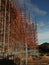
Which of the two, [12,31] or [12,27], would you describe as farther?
[12,27]

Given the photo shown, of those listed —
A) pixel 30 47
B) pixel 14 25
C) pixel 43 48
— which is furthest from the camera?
pixel 43 48

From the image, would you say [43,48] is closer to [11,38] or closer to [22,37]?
[22,37]

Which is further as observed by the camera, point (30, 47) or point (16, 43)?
point (30, 47)

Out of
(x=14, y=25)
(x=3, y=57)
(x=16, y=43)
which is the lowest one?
(x=3, y=57)

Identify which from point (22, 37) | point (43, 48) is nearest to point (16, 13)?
point (22, 37)

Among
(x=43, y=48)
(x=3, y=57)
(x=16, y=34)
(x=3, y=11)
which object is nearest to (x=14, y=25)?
(x=16, y=34)

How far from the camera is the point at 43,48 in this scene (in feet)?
139

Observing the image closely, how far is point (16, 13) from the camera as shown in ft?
62.3

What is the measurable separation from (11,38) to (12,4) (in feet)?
8.92

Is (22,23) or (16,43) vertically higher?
(22,23)

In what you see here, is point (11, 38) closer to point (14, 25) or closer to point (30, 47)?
point (14, 25)

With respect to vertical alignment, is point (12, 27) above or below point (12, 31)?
above

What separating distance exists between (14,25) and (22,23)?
10.9 ft

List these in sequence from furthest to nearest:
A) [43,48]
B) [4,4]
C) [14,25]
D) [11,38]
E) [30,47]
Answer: [43,48] < [30,47] < [14,25] < [11,38] < [4,4]
